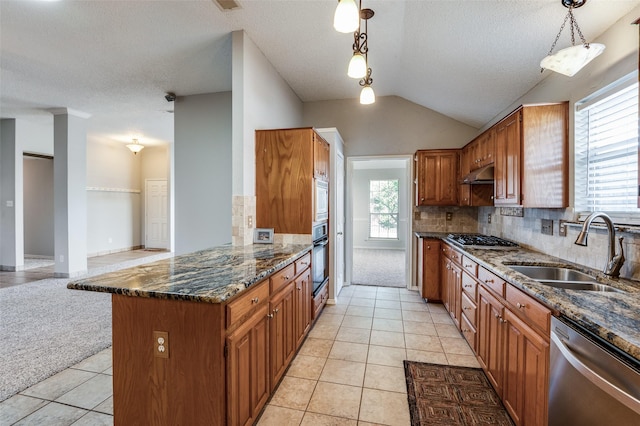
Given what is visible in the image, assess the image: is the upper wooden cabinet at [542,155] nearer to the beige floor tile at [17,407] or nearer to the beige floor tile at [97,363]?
the beige floor tile at [97,363]

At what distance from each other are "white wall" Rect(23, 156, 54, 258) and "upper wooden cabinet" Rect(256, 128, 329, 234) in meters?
6.95

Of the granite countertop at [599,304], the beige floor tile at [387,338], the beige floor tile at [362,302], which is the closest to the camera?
the granite countertop at [599,304]

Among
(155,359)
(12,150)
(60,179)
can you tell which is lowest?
(155,359)

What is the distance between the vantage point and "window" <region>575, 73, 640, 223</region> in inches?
73.2

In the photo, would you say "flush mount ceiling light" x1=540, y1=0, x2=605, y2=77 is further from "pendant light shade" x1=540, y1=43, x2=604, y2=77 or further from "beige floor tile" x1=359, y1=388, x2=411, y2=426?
"beige floor tile" x1=359, y1=388, x2=411, y2=426

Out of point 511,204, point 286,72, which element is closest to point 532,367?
point 511,204

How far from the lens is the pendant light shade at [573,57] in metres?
1.60

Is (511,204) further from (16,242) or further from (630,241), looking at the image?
(16,242)

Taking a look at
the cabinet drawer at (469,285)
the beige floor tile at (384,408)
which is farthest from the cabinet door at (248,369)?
the cabinet drawer at (469,285)

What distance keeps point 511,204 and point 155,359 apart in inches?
113

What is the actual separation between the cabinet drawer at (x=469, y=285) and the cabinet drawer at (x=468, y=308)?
5 centimetres

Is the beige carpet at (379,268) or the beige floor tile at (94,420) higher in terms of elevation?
the beige carpet at (379,268)

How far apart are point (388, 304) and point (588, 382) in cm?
291

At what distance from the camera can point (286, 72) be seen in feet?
12.2
